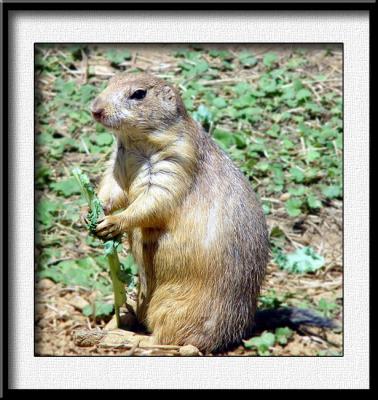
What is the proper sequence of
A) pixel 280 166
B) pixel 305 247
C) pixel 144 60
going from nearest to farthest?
pixel 305 247 < pixel 280 166 < pixel 144 60

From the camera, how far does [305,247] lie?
21.7ft

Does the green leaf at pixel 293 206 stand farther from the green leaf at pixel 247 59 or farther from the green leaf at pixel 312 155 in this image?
the green leaf at pixel 247 59

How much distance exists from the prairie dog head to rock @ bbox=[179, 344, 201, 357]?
1.34 m

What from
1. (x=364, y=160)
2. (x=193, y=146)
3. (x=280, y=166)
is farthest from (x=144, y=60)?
(x=364, y=160)

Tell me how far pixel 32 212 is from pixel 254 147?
9.42ft

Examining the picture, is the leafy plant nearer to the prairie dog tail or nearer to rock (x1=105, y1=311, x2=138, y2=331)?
the prairie dog tail

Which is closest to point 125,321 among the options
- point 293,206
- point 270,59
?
point 293,206

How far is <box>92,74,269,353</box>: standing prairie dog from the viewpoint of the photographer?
4977 millimetres

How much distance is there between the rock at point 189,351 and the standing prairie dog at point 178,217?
0.04m

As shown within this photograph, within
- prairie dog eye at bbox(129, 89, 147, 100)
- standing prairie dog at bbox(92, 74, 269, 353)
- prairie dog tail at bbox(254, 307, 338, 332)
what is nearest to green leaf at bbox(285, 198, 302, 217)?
prairie dog tail at bbox(254, 307, 338, 332)

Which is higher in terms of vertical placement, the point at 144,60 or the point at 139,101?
the point at 144,60
